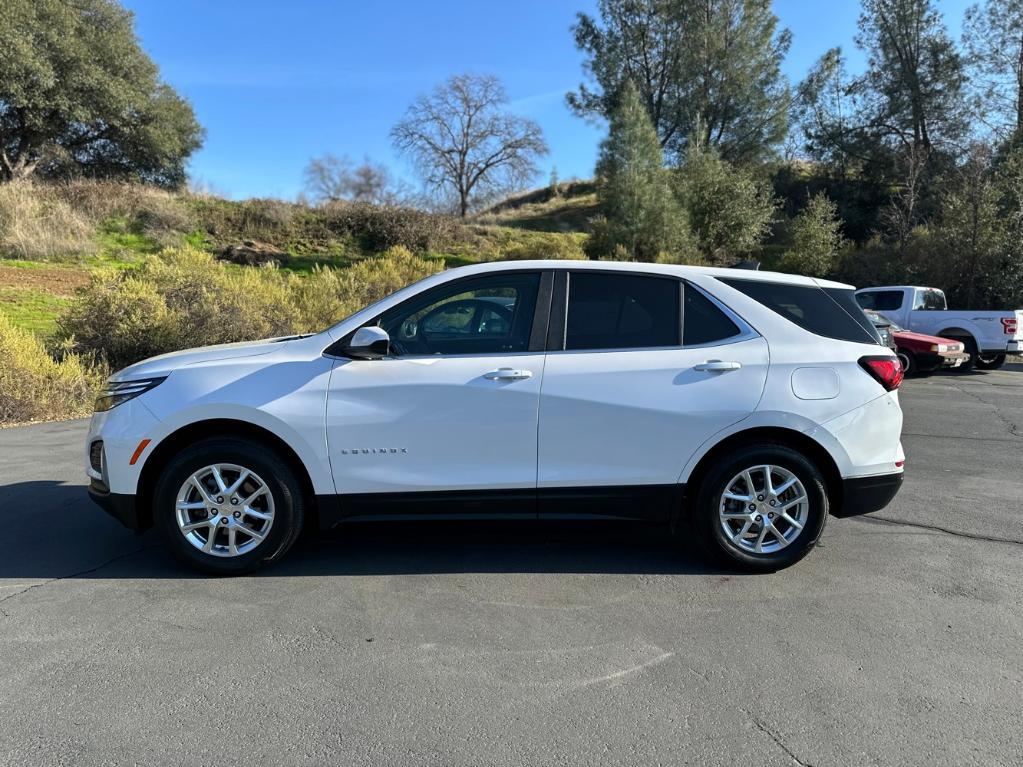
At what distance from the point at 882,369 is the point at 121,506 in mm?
4538

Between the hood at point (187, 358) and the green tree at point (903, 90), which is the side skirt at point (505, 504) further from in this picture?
the green tree at point (903, 90)

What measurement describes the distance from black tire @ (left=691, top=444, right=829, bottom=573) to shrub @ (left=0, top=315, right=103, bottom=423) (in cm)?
853

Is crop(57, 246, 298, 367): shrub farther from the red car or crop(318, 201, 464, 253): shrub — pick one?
crop(318, 201, 464, 253): shrub

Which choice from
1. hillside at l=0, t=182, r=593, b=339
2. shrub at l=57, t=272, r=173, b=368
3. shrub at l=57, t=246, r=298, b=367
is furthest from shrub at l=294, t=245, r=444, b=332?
shrub at l=57, t=272, r=173, b=368

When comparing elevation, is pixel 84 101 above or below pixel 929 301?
above

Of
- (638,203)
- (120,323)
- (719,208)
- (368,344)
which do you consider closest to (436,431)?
(368,344)

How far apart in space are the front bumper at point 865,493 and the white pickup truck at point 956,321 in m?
12.4

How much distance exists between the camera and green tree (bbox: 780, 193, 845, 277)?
27.4m

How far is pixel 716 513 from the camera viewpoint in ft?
13.3

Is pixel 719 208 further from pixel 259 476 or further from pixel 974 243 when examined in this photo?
pixel 259 476

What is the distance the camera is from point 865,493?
414cm

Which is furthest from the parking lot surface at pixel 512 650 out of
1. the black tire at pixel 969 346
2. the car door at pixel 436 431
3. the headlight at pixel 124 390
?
the black tire at pixel 969 346

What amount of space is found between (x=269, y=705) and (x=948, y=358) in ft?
48.8

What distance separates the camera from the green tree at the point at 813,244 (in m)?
27.4
